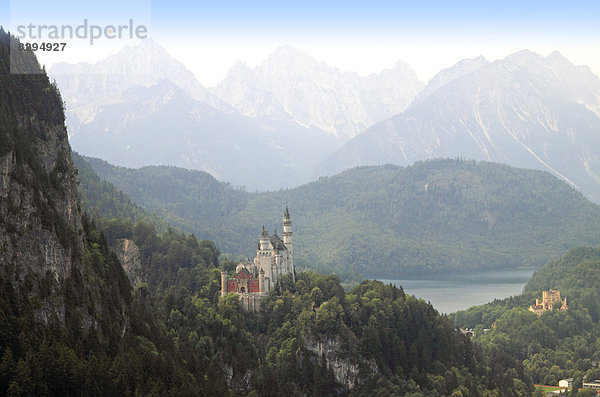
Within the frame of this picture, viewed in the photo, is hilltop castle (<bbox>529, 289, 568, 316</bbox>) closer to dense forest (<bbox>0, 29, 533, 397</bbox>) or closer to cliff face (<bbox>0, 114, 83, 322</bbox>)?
dense forest (<bbox>0, 29, 533, 397</bbox>)

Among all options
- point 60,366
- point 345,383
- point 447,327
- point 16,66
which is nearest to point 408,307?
point 447,327

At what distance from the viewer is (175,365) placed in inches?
3275

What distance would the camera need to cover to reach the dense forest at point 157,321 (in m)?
67.8

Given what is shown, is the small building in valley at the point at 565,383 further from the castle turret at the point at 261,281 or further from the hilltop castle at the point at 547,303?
the hilltop castle at the point at 547,303

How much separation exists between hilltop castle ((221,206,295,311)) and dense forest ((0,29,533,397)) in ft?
4.22

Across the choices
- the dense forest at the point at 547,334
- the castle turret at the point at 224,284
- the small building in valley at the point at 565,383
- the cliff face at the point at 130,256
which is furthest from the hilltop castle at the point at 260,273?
the dense forest at the point at 547,334

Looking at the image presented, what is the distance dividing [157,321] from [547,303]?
10169 cm

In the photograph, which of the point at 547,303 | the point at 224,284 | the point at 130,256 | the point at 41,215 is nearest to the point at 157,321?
the point at 224,284

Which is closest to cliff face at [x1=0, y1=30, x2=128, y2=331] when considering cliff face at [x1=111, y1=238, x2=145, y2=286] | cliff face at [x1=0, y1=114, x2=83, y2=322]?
cliff face at [x1=0, y1=114, x2=83, y2=322]

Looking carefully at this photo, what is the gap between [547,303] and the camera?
7333 inches

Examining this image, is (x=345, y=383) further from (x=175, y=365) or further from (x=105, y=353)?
(x=105, y=353)

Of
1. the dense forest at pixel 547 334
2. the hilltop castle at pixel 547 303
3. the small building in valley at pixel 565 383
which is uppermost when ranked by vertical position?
the hilltop castle at pixel 547 303

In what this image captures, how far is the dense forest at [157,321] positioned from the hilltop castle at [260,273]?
1285 mm

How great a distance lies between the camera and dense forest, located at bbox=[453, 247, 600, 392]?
145138 millimetres
